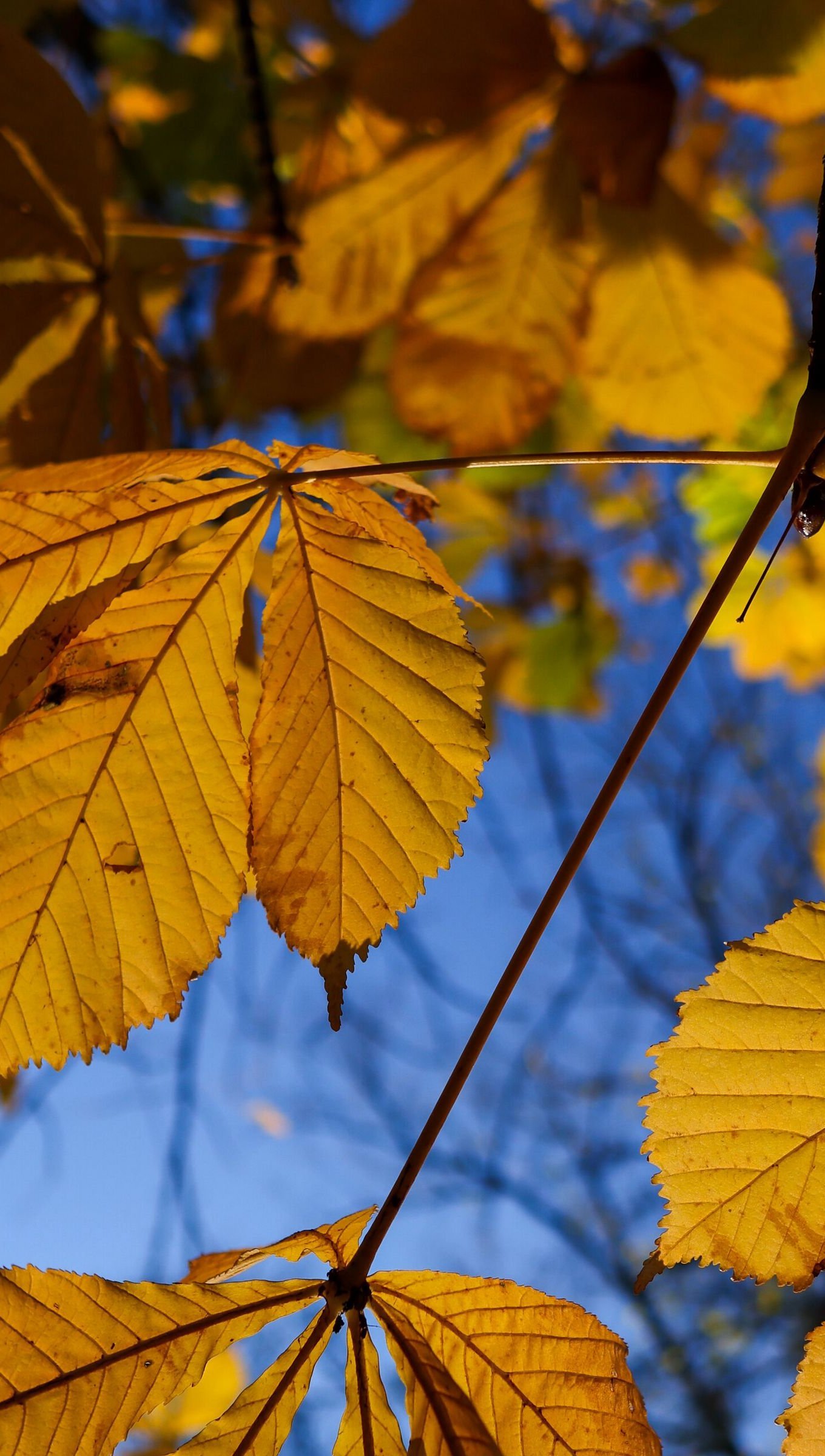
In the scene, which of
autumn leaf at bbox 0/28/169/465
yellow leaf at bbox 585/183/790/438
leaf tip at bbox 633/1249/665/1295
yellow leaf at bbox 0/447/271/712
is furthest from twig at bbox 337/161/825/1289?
yellow leaf at bbox 585/183/790/438

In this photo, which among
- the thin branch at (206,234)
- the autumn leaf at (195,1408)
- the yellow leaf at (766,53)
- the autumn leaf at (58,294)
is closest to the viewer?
the autumn leaf at (58,294)

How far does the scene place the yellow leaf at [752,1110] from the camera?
17.5 inches

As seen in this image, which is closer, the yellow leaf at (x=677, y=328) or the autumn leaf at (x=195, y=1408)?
the yellow leaf at (x=677, y=328)

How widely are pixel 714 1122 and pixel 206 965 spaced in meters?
0.25

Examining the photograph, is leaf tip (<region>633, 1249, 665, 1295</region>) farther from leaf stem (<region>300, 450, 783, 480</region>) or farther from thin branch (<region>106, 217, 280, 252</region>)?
thin branch (<region>106, 217, 280, 252</region>)

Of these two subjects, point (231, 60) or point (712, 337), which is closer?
point (712, 337)

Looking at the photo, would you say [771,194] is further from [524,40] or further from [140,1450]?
[140,1450]

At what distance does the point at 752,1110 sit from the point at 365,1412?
24 cm

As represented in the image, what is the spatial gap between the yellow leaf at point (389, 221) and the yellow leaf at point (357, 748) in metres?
0.52

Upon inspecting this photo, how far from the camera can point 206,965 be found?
18.8 inches

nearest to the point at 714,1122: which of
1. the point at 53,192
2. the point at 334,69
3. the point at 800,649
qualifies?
the point at 53,192

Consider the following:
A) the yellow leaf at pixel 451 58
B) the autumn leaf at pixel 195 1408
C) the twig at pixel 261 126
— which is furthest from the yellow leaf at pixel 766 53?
the autumn leaf at pixel 195 1408

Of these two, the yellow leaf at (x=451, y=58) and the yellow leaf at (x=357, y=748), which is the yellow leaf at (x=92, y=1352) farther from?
the yellow leaf at (x=451, y=58)

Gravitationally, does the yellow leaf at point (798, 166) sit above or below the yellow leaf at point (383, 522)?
above
